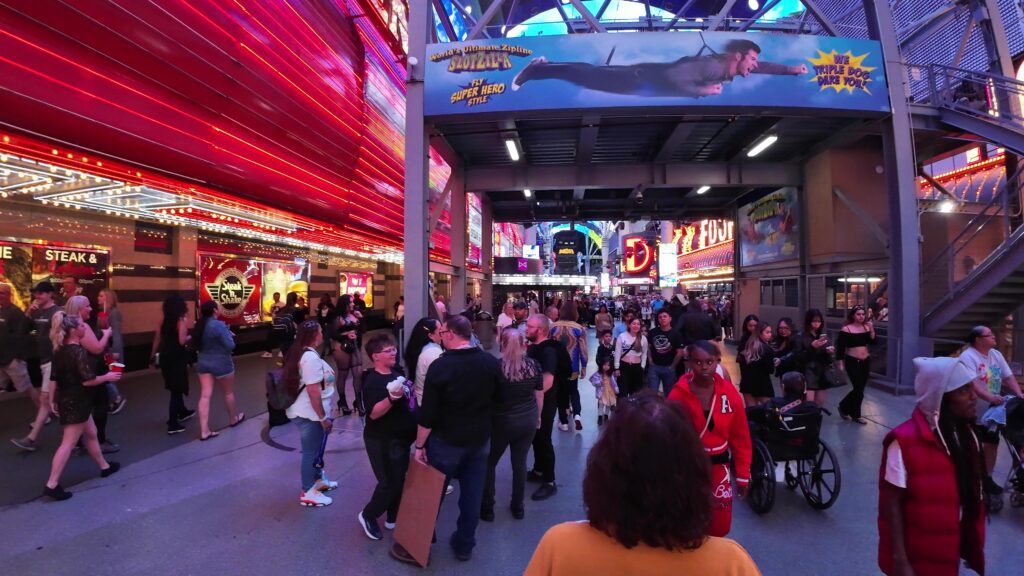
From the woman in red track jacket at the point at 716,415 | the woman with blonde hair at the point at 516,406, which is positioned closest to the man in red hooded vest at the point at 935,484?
the woman in red track jacket at the point at 716,415

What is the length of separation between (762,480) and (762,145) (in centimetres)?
996

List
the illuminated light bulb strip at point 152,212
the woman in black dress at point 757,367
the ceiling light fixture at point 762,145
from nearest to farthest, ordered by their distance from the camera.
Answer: the woman in black dress at point 757,367 < the illuminated light bulb strip at point 152,212 < the ceiling light fixture at point 762,145

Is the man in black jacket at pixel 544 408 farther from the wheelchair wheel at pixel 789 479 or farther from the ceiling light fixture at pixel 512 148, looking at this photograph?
the ceiling light fixture at pixel 512 148

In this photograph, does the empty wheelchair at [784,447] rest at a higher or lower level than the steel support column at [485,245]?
lower

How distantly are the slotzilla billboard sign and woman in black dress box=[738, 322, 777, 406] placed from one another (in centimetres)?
475

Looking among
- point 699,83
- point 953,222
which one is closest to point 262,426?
point 699,83

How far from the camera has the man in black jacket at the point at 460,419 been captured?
3211 millimetres

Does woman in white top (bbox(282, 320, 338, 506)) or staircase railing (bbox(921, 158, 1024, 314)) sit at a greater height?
staircase railing (bbox(921, 158, 1024, 314))

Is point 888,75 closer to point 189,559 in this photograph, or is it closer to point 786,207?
point 786,207

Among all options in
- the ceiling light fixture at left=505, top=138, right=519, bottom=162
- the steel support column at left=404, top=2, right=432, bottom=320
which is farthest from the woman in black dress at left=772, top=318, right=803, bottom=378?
the ceiling light fixture at left=505, top=138, right=519, bottom=162

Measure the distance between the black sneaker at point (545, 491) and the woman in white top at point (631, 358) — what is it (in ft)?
7.61

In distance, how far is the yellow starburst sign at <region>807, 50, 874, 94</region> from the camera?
28.2 ft

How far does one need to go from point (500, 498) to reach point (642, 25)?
Answer: 488 inches

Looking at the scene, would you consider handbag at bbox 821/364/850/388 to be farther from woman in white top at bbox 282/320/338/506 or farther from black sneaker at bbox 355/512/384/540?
woman in white top at bbox 282/320/338/506
